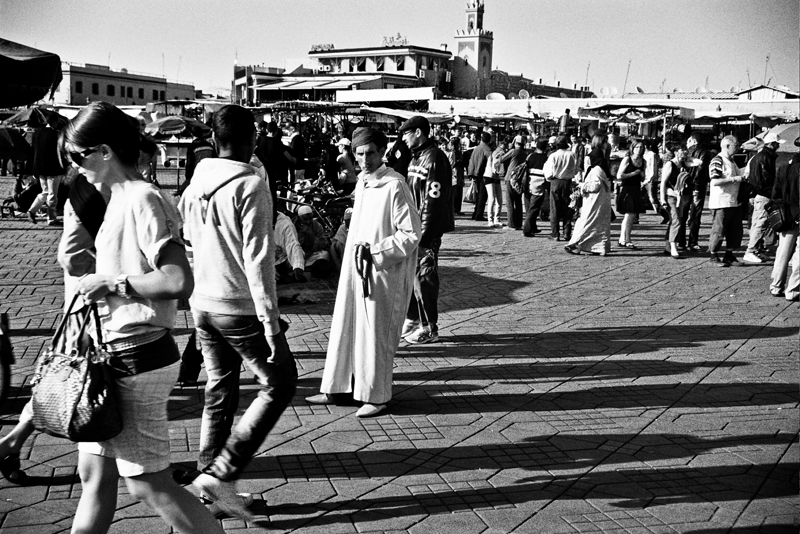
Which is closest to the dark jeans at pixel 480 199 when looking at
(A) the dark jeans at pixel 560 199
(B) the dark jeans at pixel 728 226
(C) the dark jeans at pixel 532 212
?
(C) the dark jeans at pixel 532 212

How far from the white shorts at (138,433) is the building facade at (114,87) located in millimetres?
43539

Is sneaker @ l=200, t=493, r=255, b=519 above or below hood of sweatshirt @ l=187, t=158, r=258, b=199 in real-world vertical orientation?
below

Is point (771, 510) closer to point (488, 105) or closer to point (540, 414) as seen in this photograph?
point (540, 414)

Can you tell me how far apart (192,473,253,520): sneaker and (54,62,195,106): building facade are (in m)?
42.9

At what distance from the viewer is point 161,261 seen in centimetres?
296

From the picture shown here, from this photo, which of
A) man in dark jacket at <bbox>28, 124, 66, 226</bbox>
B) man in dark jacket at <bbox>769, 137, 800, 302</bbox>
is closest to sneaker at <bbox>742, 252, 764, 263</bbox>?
man in dark jacket at <bbox>769, 137, 800, 302</bbox>

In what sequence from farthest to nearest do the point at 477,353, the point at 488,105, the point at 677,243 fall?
the point at 488,105 → the point at 677,243 → the point at 477,353

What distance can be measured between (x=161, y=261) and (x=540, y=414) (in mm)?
3392

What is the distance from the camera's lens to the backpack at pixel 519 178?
16.0 metres

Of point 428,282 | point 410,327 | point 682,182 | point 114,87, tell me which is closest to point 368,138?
point 428,282

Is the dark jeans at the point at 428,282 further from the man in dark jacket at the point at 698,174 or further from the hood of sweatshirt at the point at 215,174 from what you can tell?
the man in dark jacket at the point at 698,174

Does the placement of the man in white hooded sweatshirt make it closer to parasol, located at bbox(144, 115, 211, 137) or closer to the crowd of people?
the crowd of people

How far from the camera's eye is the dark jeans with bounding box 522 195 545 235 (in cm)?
1569

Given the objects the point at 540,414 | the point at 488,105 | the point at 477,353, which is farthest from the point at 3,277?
the point at 488,105
